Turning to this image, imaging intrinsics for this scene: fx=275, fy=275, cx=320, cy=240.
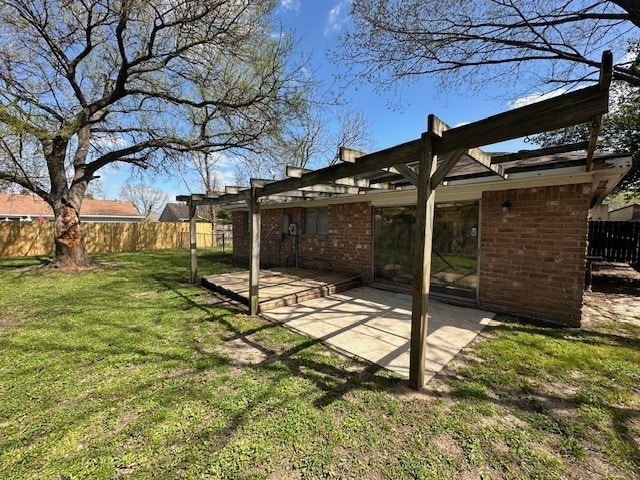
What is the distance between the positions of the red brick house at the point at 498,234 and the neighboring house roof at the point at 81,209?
2470 cm

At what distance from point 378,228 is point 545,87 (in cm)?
491

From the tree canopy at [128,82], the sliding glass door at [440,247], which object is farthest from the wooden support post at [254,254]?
the tree canopy at [128,82]

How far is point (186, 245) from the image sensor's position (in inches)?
752

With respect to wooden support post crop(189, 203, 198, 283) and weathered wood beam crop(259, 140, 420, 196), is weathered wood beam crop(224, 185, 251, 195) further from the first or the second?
wooden support post crop(189, 203, 198, 283)

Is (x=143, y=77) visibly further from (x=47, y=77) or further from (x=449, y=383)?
(x=449, y=383)

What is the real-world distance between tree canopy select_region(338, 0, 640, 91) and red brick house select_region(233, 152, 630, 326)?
112 inches

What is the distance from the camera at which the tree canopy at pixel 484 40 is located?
5.41 metres

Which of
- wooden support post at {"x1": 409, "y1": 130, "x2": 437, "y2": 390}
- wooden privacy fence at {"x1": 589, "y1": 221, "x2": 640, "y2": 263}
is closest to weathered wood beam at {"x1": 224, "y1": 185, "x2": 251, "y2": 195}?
wooden support post at {"x1": 409, "y1": 130, "x2": 437, "y2": 390}

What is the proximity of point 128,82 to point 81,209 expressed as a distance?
25.9 meters

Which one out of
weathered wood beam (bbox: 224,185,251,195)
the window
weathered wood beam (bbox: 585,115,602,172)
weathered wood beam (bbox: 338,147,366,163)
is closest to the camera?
weathered wood beam (bbox: 585,115,602,172)

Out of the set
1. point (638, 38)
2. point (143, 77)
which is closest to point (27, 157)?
point (143, 77)

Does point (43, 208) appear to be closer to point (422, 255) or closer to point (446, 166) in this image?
point (422, 255)

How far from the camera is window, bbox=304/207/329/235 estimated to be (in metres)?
8.19

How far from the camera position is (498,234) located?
15.9 feet
